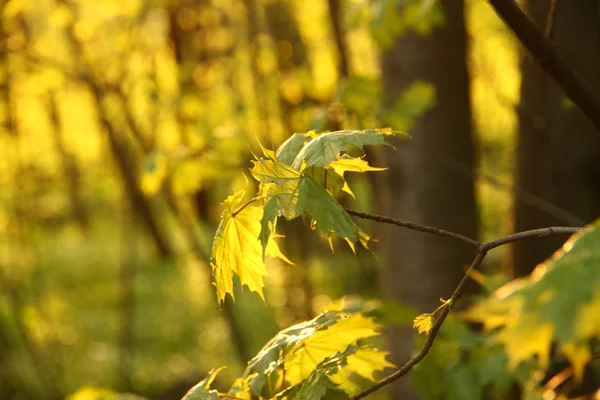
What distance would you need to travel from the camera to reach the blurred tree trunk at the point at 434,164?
2.48 metres

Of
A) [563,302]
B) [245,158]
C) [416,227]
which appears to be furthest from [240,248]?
[245,158]

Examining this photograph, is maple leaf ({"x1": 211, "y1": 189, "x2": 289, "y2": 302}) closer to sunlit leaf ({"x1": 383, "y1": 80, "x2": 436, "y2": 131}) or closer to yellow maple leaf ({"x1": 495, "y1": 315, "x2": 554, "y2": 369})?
yellow maple leaf ({"x1": 495, "y1": 315, "x2": 554, "y2": 369})

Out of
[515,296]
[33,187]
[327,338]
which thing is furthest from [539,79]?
[33,187]

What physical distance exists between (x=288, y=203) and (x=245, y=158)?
2.40 meters

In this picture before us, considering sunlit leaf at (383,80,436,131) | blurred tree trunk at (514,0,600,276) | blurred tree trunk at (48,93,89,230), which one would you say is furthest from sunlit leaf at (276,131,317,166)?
blurred tree trunk at (48,93,89,230)

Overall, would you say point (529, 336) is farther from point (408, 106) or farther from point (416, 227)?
point (408, 106)

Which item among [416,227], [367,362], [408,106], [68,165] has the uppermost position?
[68,165]

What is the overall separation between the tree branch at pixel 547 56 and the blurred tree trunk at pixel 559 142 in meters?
0.76

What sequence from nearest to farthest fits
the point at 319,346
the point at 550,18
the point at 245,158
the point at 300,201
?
the point at 300,201
the point at 319,346
the point at 550,18
the point at 245,158

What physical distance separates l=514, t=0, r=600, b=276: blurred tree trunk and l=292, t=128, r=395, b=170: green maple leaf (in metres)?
1.19

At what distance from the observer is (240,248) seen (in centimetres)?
104

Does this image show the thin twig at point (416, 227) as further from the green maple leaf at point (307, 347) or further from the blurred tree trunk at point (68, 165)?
the blurred tree trunk at point (68, 165)

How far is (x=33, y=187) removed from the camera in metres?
10.3

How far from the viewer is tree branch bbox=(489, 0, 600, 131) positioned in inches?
43.9
